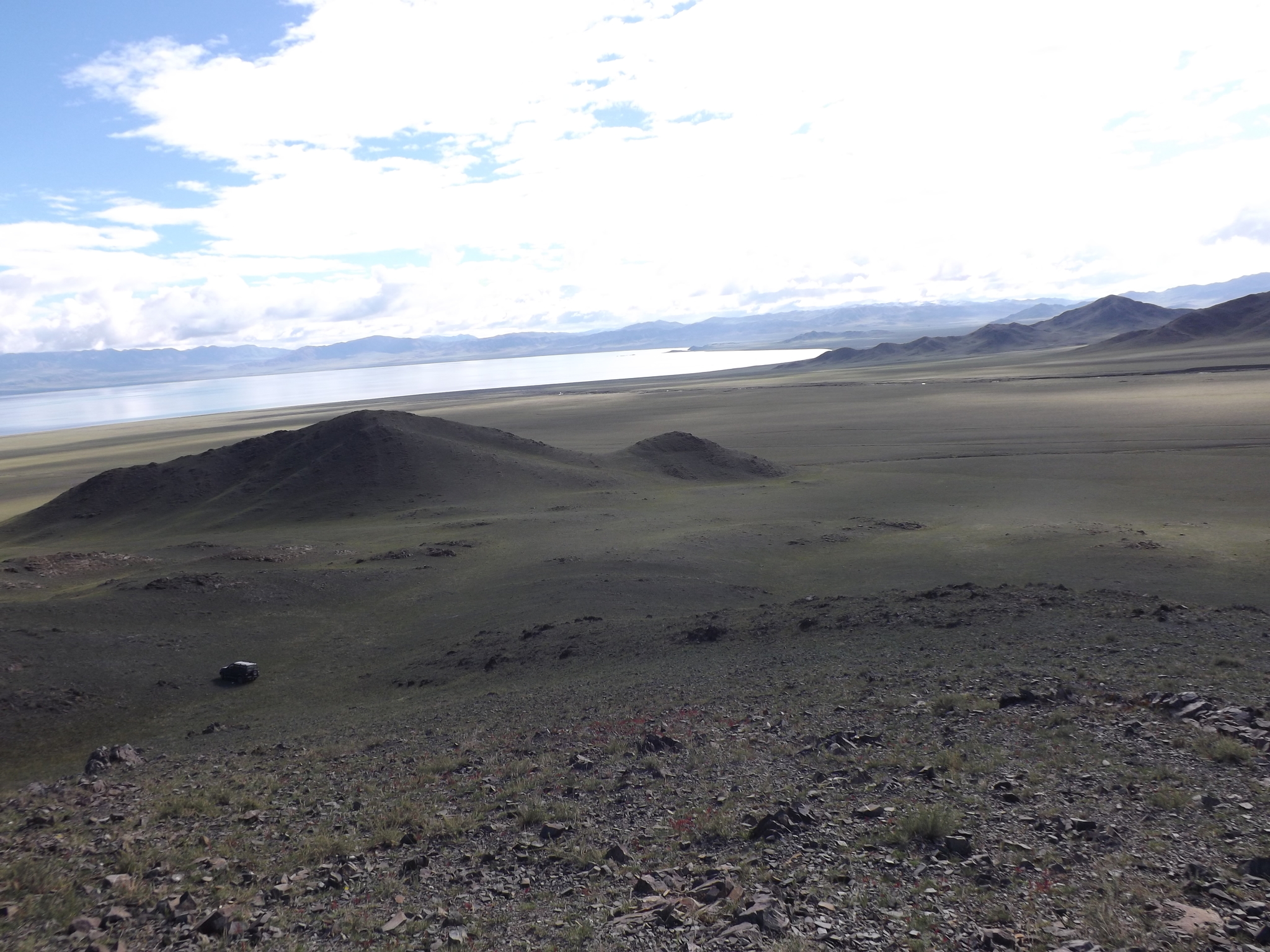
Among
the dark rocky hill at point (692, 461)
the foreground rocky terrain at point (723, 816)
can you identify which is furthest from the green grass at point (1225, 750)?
the dark rocky hill at point (692, 461)

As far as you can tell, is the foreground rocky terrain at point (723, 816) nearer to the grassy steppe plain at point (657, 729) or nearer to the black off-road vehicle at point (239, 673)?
the grassy steppe plain at point (657, 729)

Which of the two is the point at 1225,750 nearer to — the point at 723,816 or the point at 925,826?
the point at 925,826

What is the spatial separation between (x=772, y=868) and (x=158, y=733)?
12.4 m

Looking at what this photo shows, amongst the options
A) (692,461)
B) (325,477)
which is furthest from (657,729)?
(692,461)

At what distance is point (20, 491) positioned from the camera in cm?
6025

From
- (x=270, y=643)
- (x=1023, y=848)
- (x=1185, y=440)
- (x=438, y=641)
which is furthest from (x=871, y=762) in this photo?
(x=1185, y=440)

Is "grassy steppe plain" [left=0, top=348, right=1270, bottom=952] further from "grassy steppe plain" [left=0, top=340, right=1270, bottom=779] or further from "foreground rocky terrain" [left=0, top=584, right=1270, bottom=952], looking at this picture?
"grassy steppe plain" [left=0, top=340, right=1270, bottom=779]

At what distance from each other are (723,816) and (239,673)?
1271 centimetres

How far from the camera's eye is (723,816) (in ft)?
29.6

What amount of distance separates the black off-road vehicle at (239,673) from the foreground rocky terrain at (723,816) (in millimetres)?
3247

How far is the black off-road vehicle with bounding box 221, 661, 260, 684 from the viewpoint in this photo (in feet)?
57.2

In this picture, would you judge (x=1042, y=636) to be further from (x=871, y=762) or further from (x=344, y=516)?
(x=344, y=516)

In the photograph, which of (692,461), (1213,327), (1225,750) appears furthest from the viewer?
(1213,327)

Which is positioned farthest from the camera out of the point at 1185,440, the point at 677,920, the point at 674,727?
the point at 1185,440
